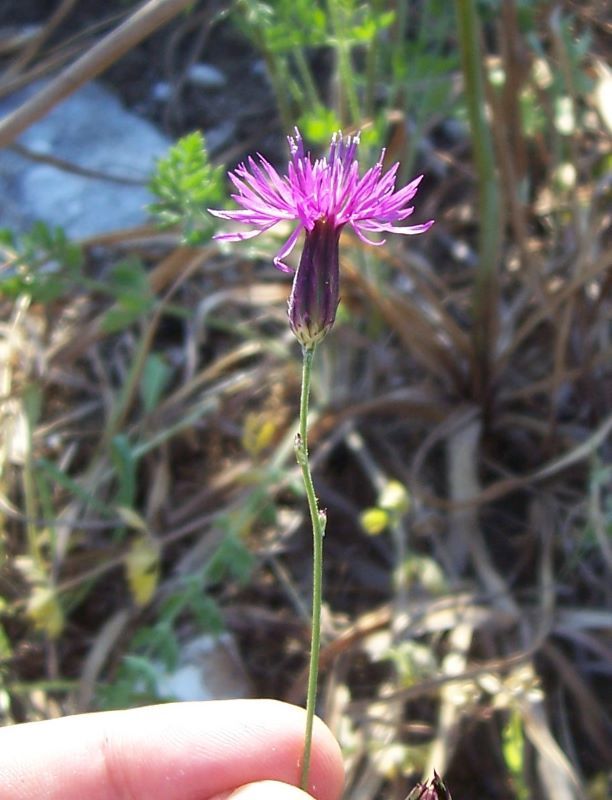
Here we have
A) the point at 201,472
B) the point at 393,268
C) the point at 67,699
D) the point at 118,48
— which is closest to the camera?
the point at 118,48

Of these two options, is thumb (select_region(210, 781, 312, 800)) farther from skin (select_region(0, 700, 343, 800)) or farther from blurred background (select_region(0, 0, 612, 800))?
blurred background (select_region(0, 0, 612, 800))

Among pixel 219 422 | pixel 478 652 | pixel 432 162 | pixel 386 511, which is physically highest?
pixel 432 162

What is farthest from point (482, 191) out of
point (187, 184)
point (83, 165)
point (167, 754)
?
point (83, 165)

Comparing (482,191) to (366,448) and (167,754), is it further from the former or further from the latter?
(167,754)

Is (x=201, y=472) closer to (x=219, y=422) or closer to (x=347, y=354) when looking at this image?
(x=219, y=422)

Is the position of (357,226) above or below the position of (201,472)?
above

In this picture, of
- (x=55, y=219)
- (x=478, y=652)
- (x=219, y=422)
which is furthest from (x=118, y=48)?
(x=55, y=219)

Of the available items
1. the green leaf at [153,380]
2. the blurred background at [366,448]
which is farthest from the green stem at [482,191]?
the green leaf at [153,380]

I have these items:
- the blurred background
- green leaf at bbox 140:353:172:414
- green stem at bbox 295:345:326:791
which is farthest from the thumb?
green leaf at bbox 140:353:172:414
